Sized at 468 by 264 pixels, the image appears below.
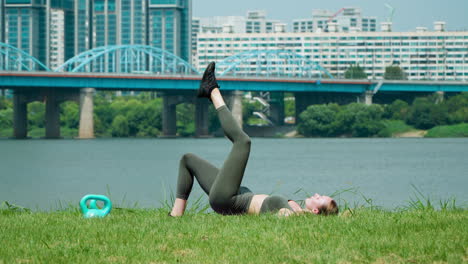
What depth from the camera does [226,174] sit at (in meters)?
12.4

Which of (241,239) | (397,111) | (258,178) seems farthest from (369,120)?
(241,239)

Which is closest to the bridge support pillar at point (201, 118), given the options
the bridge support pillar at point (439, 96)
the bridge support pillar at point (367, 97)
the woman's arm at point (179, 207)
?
the bridge support pillar at point (367, 97)

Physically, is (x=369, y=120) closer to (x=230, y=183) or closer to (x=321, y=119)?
(x=321, y=119)

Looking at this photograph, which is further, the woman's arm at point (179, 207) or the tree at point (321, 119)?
the tree at point (321, 119)

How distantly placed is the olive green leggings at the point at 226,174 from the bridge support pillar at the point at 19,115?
366 ft

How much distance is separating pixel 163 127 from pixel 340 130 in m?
24.8

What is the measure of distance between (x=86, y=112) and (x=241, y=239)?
361 ft

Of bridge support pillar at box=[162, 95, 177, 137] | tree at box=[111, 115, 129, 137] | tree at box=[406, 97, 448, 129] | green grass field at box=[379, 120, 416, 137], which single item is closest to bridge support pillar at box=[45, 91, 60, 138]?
tree at box=[111, 115, 129, 137]

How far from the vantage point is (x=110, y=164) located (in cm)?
6016

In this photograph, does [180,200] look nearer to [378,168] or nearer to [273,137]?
[378,168]

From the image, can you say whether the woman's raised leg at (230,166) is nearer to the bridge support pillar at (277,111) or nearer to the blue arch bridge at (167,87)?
the blue arch bridge at (167,87)

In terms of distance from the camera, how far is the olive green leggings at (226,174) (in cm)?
1234

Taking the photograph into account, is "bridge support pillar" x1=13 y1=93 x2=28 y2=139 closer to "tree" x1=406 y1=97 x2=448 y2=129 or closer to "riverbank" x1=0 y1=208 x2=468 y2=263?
"tree" x1=406 y1=97 x2=448 y2=129

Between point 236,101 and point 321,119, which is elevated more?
point 236,101
